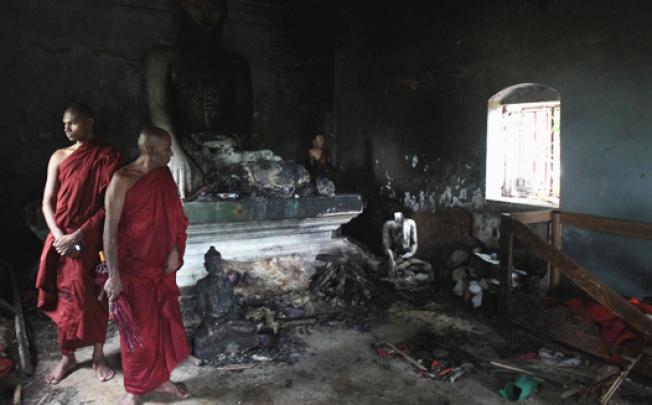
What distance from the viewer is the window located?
5.47 m

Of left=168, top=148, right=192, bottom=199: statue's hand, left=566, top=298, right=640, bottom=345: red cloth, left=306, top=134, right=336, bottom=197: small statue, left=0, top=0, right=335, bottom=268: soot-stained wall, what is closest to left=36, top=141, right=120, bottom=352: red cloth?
left=168, top=148, right=192, bottom=199: statue's hand

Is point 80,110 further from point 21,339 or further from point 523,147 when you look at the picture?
point 523,147

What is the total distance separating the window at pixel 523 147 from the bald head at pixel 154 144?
13.1 ft

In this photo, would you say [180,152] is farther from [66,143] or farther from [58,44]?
[58,44]

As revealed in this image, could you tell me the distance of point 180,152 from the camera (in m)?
5.66

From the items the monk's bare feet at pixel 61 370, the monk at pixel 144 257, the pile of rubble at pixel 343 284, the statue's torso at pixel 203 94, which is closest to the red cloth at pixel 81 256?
the monk's bare feet at pixel 61 370

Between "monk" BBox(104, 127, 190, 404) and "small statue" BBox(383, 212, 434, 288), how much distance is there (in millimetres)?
3166

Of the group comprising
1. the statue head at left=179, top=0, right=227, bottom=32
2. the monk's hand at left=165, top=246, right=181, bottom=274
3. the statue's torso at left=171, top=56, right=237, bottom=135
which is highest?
the statue head at left=179, top=0, right=227, bottom=32

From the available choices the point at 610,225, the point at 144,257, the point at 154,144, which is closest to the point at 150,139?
the point at 154,144

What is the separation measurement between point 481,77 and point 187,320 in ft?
13.9

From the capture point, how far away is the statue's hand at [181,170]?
5538 millimetres

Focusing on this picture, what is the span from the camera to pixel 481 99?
573 centimetres

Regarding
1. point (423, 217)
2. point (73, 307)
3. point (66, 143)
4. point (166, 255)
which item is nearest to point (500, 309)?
point (423, 217)

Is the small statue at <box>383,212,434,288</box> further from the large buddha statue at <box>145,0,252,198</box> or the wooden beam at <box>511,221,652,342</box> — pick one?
the large buddha statue at <box>145,0,252,198</box>
